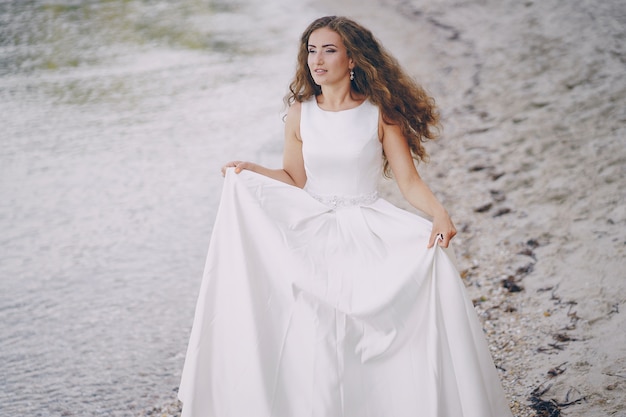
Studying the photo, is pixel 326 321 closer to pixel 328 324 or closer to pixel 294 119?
pixel 328 324

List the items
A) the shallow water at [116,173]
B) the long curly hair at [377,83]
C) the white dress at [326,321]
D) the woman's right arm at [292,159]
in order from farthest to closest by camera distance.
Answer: the shallow water at [116,173], the woman's right arm at [292,159], the long curly hair at [377,83], the white dress at [326,321]

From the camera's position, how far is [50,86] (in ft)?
32.7

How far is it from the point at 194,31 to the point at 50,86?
2.97 m

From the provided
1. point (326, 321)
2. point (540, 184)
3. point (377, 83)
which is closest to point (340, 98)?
point (377, 83)

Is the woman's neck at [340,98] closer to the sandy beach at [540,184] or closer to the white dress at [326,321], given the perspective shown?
the white dress at [326,321]

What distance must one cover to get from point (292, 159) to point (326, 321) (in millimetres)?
834

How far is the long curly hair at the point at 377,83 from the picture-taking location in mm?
3047

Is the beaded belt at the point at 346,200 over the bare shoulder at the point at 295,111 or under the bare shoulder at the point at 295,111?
under

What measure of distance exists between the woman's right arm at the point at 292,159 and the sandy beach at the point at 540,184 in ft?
4.62

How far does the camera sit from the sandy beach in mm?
3645

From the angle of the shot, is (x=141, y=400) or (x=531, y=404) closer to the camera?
(x=531, y=404)

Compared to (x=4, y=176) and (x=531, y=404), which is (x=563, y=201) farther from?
(x=4, y=176)

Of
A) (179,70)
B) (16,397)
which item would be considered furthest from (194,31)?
(16,397)

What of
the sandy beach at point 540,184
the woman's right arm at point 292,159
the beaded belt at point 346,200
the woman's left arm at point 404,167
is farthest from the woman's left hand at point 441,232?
the sandy beach at point 540,184
